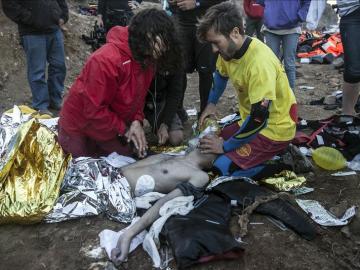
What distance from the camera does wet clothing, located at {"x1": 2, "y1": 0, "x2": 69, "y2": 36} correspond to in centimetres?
474

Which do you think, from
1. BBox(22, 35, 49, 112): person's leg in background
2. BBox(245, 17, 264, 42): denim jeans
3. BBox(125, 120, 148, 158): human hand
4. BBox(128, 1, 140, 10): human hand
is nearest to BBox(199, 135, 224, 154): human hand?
BBox(125, 120, 148, 158): human hand

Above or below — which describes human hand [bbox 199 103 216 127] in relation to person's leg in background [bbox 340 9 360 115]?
below

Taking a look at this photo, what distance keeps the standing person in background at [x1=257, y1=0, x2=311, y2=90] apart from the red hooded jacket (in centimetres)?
216

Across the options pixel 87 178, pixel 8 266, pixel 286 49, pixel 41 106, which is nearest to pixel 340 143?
pixel 286 49

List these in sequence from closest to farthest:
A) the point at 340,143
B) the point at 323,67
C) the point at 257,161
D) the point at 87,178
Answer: the point at 87,178 < the point at 257,161 < the point at 340,143 < the point at 323,67

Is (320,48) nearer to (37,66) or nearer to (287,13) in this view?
(287,13)

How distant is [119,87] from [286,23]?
8.22 ft

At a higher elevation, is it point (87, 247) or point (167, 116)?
point (167, 116)

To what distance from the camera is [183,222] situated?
261 centimetres

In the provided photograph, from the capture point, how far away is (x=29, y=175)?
3.03 metres

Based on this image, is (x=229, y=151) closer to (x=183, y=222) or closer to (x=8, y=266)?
(x=183, y=222)

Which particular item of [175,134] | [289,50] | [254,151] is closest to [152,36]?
[254,151]

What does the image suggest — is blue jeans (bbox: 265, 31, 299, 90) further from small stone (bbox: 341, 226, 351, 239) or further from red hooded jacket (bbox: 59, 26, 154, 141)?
small stone (bbox: 341, 226, 351, 239)

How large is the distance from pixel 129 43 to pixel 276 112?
1.29m
